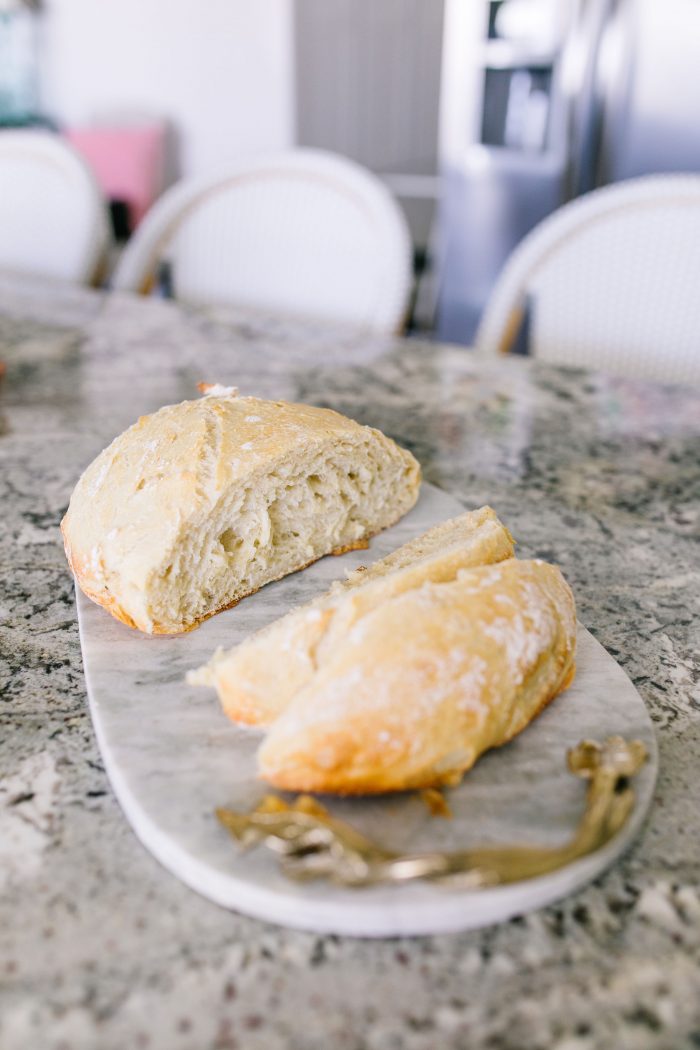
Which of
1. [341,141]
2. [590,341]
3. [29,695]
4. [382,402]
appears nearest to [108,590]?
[29,695]

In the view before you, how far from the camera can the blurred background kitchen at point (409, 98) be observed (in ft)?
10.1

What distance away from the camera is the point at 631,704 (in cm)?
68

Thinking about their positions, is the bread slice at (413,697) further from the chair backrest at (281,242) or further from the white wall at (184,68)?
the white wall at (184,68)

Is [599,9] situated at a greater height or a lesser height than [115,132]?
greater

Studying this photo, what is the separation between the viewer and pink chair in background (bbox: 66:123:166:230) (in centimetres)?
532

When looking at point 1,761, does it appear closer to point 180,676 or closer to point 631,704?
point 180,676

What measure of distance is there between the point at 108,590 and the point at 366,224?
1314 millimetres

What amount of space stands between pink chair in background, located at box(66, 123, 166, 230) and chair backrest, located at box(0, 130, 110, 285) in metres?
3.23

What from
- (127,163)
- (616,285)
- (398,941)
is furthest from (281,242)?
(127,163)

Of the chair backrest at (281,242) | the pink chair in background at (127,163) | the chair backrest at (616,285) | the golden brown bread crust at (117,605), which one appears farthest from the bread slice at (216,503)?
the pink chair in background at (127,163)

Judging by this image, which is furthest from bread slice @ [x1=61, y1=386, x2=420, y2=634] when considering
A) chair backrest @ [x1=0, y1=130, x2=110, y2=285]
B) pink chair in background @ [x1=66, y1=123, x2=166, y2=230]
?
pink chair in background @ [x1=66, y1=123, x2=166, y2=230]

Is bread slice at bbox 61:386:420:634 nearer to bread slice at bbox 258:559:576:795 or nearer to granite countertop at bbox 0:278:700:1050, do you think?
granite countertop at bbox 0:278:700:1050

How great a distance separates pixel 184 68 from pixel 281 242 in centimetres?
429

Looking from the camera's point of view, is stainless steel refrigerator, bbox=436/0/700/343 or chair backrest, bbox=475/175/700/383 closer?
chair backrest, bbox=475/175/700/383
